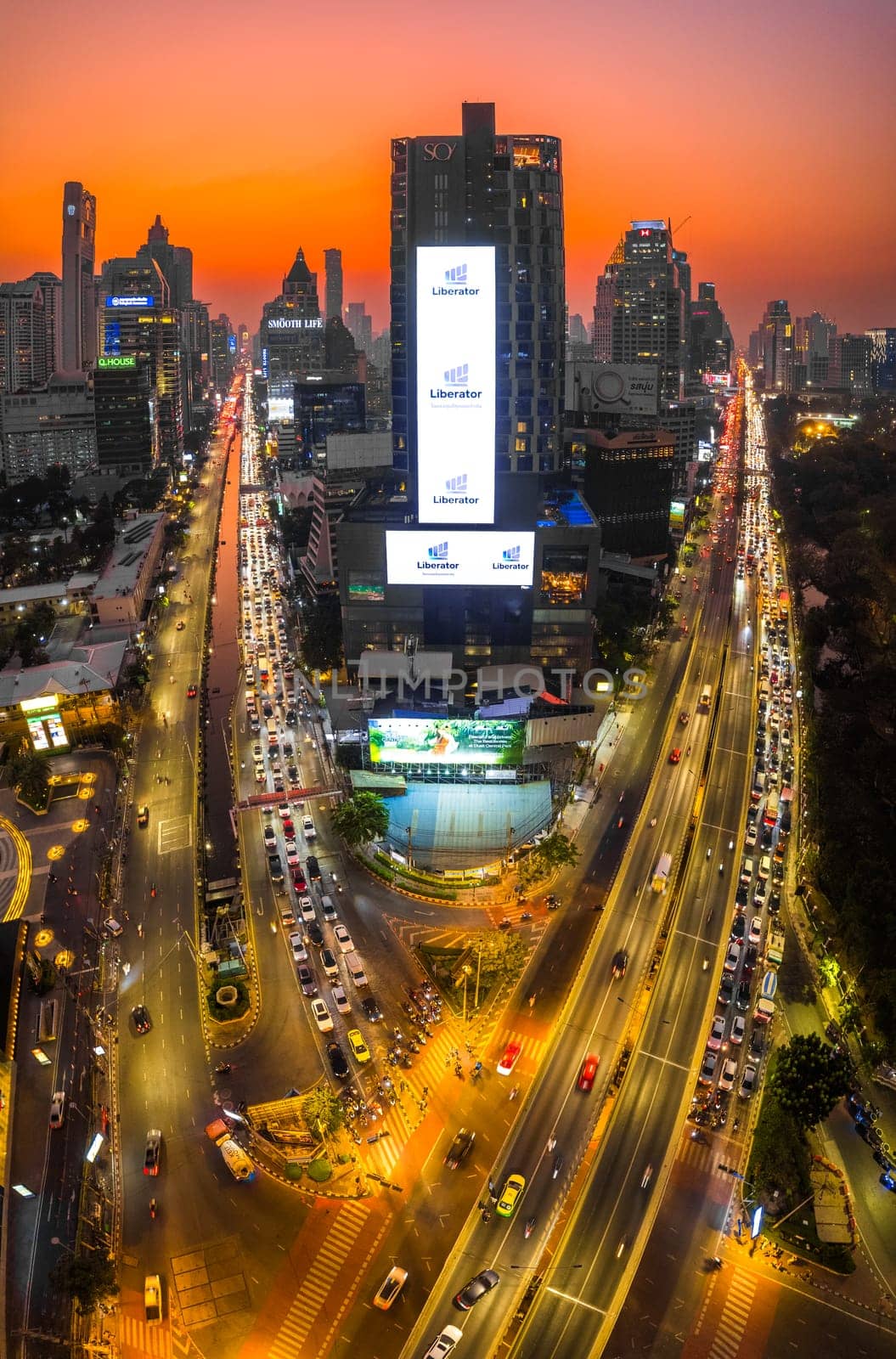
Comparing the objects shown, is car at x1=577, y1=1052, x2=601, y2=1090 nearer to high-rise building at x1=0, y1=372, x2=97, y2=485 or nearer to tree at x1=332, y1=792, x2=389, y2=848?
tree at x1=332, y1=792, x2=389, y2=848

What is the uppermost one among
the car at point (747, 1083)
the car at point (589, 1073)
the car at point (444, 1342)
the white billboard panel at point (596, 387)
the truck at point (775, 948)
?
the white billboard panel at point (596, 387)

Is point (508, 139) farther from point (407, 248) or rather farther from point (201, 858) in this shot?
point (201, 858)

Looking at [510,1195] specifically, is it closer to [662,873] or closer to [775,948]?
[775,948]

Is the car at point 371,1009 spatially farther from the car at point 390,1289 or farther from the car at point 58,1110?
the car at point 58,1110

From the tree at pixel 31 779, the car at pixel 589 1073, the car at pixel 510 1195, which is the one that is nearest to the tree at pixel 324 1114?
the car at pixel 510 1195

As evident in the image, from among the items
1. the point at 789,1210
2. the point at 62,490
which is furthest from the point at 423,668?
the point at 62,490

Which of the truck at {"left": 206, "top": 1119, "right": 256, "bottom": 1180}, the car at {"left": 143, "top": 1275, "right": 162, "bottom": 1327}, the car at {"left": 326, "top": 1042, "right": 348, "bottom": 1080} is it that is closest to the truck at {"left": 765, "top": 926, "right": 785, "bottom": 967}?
the car at {"left": 326, "top": 1042, "right": 348, "bottom": 1080}
